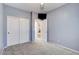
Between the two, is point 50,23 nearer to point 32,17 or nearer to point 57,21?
point 57,21

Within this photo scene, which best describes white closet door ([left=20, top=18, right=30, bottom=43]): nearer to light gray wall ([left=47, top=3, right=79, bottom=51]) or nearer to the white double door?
the white double door

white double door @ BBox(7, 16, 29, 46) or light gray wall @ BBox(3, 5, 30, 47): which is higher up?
light gray wall @ BBox(3, 5, 30, 47)

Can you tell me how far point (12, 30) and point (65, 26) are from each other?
98.9 inches

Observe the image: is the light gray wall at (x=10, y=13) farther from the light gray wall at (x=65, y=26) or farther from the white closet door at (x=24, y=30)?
the light gray wall at (x=65, y=26)

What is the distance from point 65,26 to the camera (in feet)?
15.5

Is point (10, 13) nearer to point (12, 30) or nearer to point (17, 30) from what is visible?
point (12, 30)

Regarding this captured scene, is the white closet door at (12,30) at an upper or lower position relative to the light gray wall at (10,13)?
lower

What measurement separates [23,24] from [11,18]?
1105 millimetres

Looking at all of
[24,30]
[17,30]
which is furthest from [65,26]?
[24,30]

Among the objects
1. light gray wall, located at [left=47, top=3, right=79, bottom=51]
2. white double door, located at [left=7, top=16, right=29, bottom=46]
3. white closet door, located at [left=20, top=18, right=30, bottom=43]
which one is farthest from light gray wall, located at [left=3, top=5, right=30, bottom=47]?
light gray wall, located at [left=47, top=3, right=79, bottom=51]

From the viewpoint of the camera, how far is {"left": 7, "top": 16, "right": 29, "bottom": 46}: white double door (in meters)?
5.31

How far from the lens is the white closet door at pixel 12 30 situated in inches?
207

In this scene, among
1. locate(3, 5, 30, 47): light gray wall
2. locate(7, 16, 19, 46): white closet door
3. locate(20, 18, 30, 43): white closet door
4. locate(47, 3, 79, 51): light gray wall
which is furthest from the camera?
locate(20, 18, 30, 43): white closet door

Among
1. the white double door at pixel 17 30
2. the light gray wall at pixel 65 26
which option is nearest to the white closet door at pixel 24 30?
the white double door at pixel 17 30
